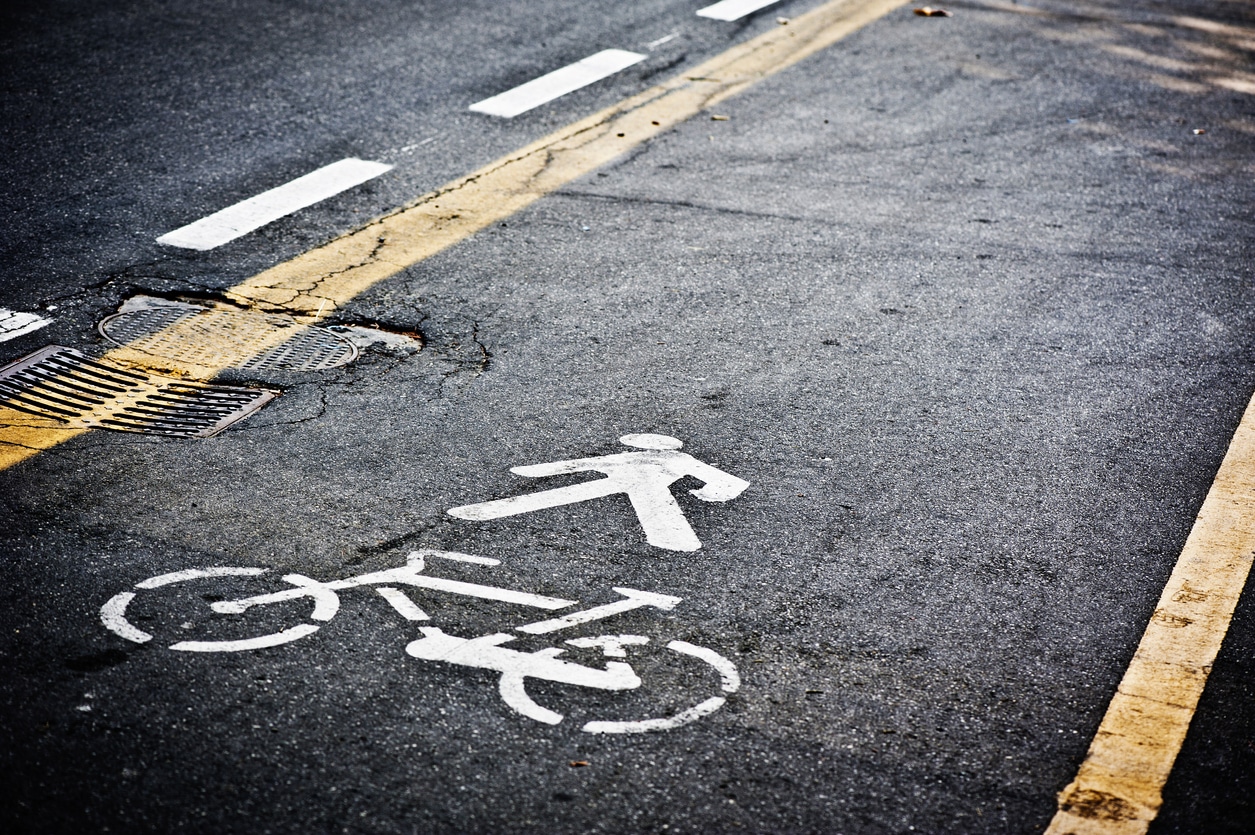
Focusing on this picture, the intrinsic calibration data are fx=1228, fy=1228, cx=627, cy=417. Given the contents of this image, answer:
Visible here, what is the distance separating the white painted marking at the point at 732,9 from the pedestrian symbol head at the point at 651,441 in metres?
7.04

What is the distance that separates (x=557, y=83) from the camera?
9.12 m

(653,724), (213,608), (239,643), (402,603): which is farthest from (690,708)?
(213,608)

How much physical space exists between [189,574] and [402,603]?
2.33ft

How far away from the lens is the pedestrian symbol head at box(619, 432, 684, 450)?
491 cm

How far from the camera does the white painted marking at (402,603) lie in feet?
12.6

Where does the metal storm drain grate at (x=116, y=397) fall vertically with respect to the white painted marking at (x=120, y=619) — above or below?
above

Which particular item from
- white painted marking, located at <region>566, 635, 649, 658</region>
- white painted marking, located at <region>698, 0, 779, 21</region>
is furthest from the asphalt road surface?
white painted marking, located at <region>698, 0, 779, 21</region>

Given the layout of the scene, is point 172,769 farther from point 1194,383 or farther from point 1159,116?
point 1159,116

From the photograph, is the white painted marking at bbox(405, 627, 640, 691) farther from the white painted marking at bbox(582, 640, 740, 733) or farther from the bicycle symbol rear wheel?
the bicycle symbol rear wheel

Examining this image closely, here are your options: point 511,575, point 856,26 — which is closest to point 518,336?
point 511,575

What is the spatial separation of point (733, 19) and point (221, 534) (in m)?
8.20

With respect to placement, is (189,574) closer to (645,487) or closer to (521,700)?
(521,700)

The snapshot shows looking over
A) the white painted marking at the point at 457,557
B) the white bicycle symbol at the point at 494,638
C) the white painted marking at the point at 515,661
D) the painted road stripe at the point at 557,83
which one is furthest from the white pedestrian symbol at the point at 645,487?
the painted road stripe at the point at 557,83

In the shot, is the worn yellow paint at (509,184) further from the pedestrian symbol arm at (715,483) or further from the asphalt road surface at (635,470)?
the pedestrian symbol arm at (715,483)
